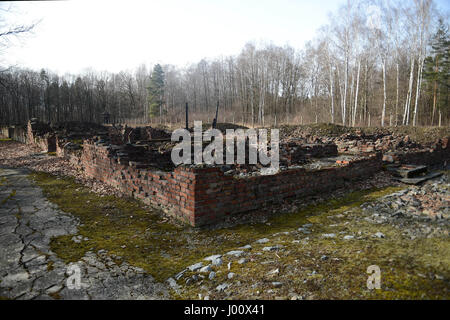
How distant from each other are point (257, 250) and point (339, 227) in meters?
1.40

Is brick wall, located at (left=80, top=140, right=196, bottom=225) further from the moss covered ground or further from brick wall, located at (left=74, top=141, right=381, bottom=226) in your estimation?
the moss covered ground

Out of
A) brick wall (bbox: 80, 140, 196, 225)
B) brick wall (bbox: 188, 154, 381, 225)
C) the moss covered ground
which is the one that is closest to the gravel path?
the moss covered ground

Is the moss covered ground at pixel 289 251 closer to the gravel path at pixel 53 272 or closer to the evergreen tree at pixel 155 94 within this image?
the gravel path at pixel 53 272

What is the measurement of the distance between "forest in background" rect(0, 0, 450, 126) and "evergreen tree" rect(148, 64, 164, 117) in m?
0.19

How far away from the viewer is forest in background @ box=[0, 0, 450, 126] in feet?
75.5

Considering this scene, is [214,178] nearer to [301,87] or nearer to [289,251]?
[289,251]

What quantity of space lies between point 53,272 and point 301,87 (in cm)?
4379

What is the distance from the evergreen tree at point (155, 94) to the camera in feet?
157

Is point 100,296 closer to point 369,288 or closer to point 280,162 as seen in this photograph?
point 369,288

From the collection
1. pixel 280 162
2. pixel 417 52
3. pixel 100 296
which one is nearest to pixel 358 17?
pixel 417 52

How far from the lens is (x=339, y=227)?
149 inches

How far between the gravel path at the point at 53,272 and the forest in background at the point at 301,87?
10.2 m

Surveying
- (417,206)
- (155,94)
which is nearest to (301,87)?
(155,94)

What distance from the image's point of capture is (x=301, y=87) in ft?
138
